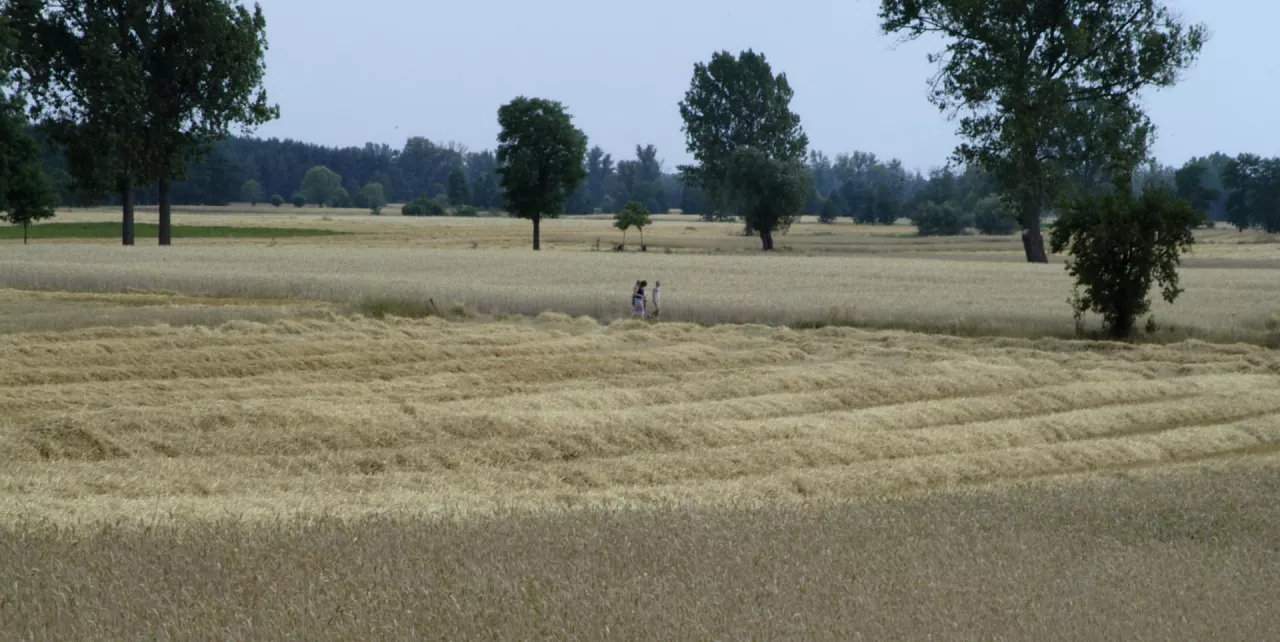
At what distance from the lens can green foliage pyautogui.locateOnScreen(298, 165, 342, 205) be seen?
15438 centimetres

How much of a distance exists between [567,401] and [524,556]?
12.8 meters

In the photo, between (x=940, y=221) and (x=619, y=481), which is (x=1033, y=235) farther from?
(x=940, y=221)

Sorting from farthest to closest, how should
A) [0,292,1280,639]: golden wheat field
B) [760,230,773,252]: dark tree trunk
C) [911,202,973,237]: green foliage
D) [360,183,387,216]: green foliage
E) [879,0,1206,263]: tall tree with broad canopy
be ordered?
[360,183,387,216]: green foliage < [911,202,973,237]: green foliage < [760,230,773,252]: dark tree trunk < [879,0,1206,263]: tall tree with broad canopy < [0,292,1280,639]: golden wheat field

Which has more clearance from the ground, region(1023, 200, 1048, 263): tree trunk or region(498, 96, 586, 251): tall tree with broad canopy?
region(498, 96, 586, 251): tall tree with broad canopy

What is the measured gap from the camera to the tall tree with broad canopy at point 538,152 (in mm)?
66625

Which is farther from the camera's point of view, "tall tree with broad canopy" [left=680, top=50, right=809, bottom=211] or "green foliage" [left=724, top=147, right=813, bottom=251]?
"tall tree with broad canopy" [left=680, top=50, right=809, bottom=211]

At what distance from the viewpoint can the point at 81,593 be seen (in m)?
4.63

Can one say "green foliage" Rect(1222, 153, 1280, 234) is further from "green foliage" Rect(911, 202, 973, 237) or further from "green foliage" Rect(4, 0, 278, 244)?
"green foliage" Rect(4, 0, 278, 244)

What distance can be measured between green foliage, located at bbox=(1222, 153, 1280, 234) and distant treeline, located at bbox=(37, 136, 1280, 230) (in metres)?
0.08

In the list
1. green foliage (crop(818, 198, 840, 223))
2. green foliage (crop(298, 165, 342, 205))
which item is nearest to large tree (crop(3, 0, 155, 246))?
green foliage (crop(818, 198, 840, 223))

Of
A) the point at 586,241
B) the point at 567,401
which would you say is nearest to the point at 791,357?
the point at 567,401

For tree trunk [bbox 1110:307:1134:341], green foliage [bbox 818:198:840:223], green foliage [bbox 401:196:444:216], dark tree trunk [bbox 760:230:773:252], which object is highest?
green foliage [bbox 818:198:840:223]

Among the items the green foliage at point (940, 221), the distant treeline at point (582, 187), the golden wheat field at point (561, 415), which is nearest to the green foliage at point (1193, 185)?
the distant treeline at point (582, 187)

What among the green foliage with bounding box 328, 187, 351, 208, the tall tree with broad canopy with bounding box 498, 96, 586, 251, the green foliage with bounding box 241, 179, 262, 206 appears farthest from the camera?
the green foliage with bounding box 328, 187, 351, 208
